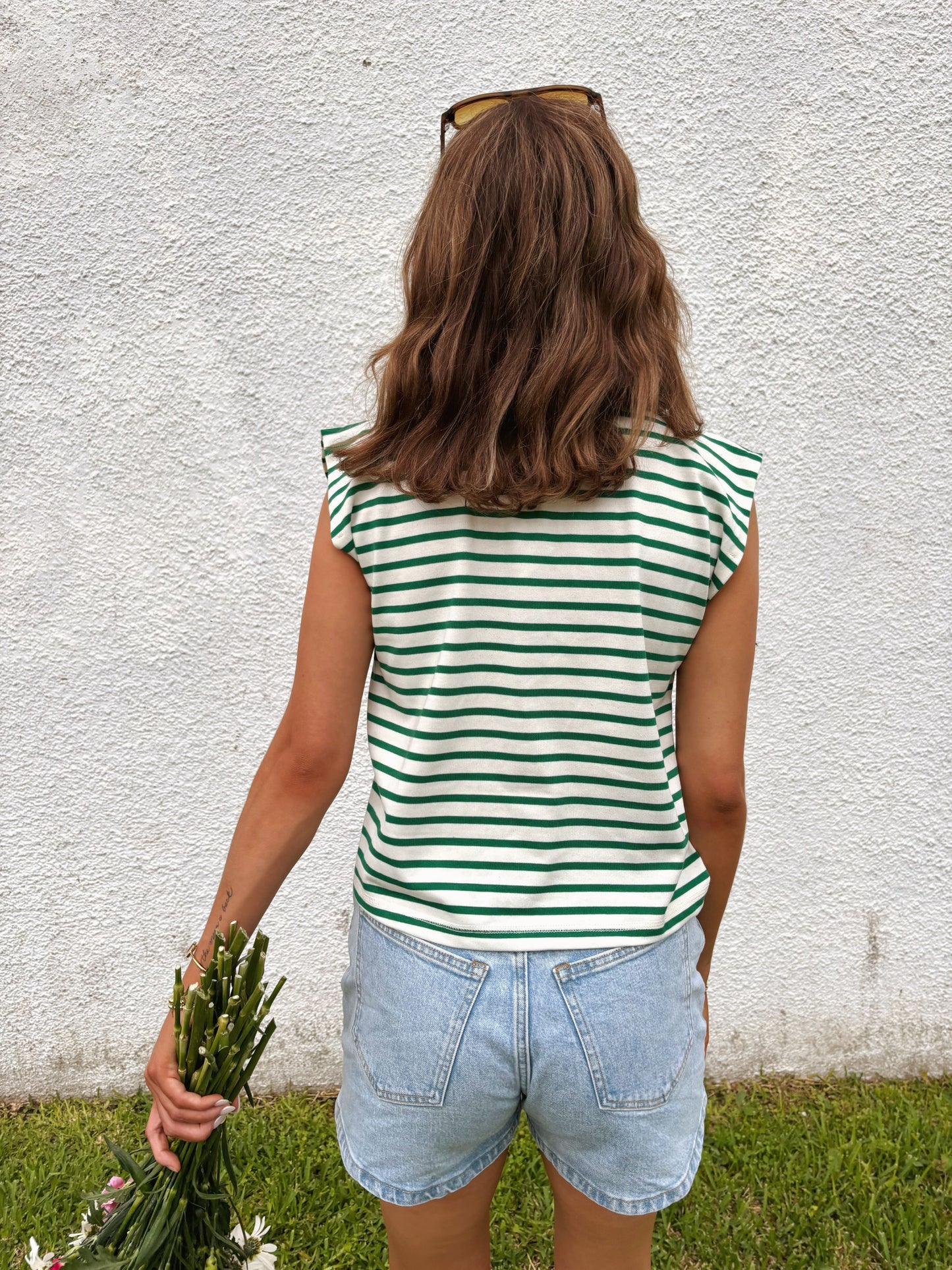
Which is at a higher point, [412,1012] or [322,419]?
[322,419]

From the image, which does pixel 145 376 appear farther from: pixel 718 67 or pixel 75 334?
pixel 718 67

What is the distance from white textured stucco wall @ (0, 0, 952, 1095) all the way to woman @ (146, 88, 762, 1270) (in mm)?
1352

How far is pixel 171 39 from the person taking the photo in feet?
7.75

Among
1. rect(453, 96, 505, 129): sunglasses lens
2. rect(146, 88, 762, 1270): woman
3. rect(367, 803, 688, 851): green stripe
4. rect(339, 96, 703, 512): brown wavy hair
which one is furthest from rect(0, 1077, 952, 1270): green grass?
rect(453, 96, 505, 129): sunglasses lens

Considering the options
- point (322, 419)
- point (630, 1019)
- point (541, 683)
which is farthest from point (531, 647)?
point (322, 419)

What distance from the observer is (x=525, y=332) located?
3.73 feet

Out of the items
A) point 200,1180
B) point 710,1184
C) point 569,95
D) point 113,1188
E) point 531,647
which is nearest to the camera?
point 531,647

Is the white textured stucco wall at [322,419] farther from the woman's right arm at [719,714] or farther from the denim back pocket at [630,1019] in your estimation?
the denim back pocket at [630,1019]

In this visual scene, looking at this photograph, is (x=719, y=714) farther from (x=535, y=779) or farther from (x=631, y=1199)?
(x=631, y=1199)

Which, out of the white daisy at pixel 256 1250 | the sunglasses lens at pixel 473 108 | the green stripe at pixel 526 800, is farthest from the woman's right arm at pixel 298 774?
the sunglasses lens at pixel 473 108

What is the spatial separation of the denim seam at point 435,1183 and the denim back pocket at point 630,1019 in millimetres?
162

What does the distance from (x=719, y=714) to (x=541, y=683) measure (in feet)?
0.91

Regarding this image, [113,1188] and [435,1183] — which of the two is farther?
[113,1188]

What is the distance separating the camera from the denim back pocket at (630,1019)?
1.15 metres
